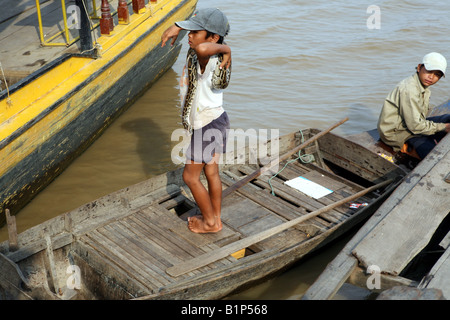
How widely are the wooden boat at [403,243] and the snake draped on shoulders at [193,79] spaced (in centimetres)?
156

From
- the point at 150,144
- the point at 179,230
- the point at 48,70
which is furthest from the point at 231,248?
the point at 150,144

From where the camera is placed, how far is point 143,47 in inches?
320

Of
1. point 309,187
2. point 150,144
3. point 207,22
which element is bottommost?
point 150,144

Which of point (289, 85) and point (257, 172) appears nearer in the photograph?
point (257, 172)

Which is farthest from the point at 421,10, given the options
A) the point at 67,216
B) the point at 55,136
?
the point at 67,216

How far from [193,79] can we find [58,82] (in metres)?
2.79

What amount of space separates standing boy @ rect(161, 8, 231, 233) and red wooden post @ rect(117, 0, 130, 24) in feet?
12.6

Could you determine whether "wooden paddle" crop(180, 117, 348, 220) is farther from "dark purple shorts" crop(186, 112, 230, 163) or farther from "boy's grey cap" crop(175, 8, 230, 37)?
"boy's grey cap" crop(175, 8, 230, 37)

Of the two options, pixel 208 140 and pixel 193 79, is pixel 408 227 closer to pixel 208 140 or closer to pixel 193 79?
pixel 208 140

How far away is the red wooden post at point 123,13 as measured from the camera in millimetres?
7762

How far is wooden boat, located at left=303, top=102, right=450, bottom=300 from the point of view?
3.87 meters

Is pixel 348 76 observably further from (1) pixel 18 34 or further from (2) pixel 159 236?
(2) pixel 159 236

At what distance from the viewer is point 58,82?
6426 mm

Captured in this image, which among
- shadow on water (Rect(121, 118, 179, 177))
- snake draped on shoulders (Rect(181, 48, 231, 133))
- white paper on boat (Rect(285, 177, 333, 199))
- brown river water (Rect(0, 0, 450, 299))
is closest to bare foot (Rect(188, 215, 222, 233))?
brown river water (Rect(0, 0, 450, 299))
